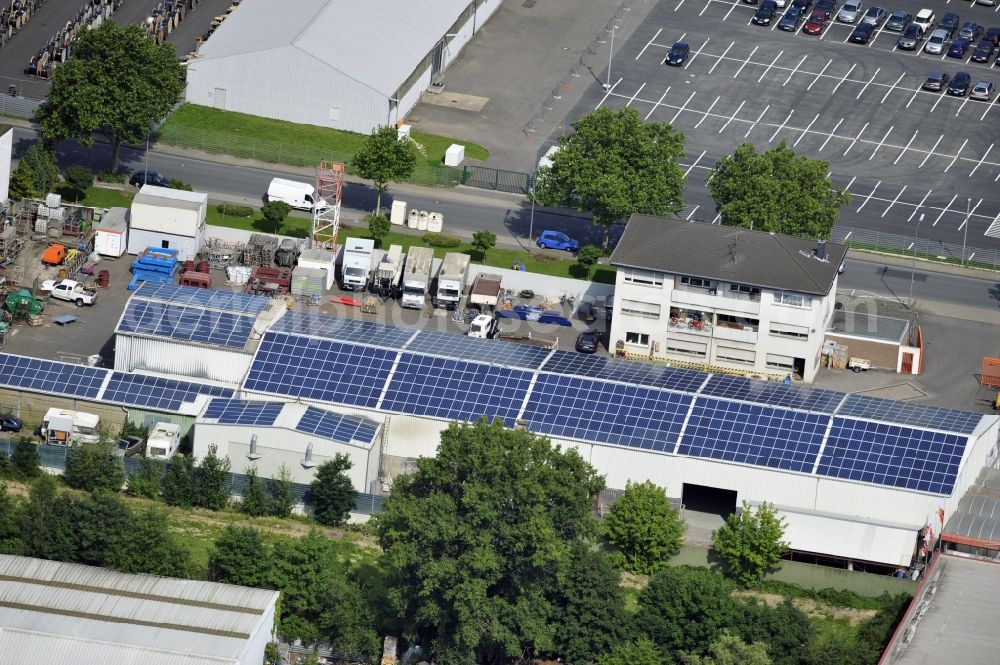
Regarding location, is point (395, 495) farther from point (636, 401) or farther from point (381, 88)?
point (381, 88)

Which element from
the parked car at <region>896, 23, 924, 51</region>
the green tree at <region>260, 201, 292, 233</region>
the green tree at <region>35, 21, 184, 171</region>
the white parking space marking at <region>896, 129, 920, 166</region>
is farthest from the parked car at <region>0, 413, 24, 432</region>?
the parked car at <region>896, 23, 924, 51</region>

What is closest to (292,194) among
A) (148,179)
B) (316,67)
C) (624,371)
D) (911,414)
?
(148,179)

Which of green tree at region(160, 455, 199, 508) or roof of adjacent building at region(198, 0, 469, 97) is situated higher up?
roof of adjacent building at region(198, 0, 469, 97)

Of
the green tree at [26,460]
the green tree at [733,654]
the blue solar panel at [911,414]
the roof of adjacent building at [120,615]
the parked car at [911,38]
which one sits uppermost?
the parked car at [911,38]

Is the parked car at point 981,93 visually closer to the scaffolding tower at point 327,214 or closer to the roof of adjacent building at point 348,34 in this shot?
the roof of adjacent building at point 348,34

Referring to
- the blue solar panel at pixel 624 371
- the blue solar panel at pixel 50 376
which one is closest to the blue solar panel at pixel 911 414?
the blue solar panel at pixel 624 371

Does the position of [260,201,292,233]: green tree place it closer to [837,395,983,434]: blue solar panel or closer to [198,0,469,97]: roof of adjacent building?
[198,0,469,97]: roof of adjacent building
